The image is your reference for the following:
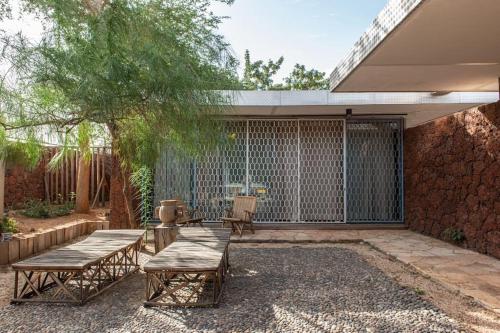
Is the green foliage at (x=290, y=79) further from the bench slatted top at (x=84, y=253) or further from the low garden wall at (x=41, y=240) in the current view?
the bench slatted top at (x=84, y=253)

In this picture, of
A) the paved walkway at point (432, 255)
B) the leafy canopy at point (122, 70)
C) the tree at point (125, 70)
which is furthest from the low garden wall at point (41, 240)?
the paved walkway at point (432, 255)

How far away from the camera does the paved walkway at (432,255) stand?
381 centimetres

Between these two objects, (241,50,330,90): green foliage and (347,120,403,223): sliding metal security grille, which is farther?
(241,50,330,90): green foliage

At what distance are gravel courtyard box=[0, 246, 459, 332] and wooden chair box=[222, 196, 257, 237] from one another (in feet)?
8.18

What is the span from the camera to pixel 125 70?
3.59 metres

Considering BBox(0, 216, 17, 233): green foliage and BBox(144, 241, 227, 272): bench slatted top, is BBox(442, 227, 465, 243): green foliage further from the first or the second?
BBox(0, 216, 17, 233): green foliage

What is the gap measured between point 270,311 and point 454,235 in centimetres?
403

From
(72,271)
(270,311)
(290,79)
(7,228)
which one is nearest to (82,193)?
(7,228)

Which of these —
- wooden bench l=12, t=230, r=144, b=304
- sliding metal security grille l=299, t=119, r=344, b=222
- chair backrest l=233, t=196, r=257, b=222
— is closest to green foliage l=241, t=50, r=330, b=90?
sliding metal security grille l=299, t=119, r=344, b=222

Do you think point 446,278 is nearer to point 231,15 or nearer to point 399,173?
point 399,173

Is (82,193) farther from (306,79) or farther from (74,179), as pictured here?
(306,79)

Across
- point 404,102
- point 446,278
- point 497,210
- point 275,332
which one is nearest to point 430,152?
point 404,102

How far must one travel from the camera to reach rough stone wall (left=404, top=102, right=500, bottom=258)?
5.11 metres

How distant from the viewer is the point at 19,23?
3.80 meters
